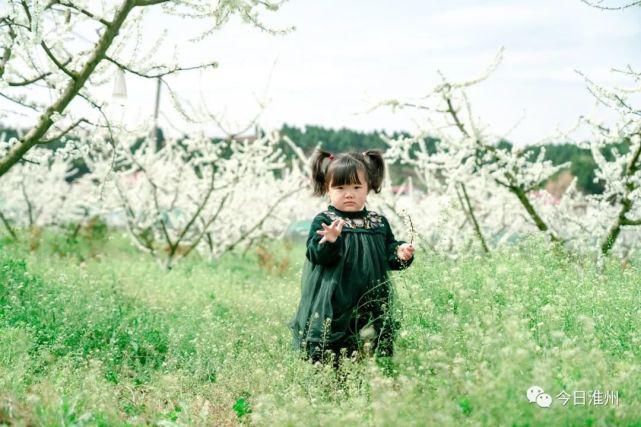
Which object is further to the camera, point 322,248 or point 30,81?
point 30,81

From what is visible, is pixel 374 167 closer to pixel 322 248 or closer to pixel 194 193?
pixel 322 248

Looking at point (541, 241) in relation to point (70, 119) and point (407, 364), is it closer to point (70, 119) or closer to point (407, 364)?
point (407, 364)

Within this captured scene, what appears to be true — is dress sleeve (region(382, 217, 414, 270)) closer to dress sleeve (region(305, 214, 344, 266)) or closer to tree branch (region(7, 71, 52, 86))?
dress sleeve (region(305, 214, 344, 266))

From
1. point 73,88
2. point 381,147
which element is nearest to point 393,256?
point 73,88

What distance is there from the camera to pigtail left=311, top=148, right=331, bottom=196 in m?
4.56

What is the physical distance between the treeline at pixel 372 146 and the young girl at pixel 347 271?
65.2 feet

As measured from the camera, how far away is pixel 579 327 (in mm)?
3744

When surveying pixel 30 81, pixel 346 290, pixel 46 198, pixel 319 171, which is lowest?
pixel 46 198

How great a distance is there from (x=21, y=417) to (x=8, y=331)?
1359mm

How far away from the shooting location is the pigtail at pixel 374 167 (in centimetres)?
453

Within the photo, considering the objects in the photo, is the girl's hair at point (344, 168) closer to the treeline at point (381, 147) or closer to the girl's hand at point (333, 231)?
the girl's hand at point (333, 231)

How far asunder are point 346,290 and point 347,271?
115 millimetres

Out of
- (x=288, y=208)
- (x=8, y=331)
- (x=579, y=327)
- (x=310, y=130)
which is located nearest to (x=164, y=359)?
(x=8, y=331)

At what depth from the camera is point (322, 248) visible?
407 centimetres
